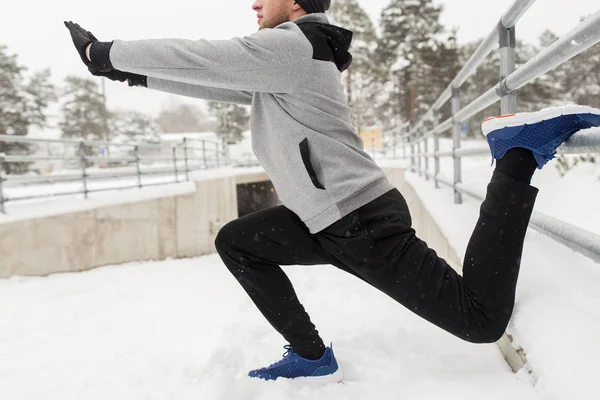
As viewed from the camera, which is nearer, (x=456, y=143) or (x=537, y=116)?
(x=537, y=116)

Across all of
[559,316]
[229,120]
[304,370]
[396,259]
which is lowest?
[304,370]

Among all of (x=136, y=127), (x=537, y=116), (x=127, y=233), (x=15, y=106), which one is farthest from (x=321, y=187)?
(x=136, y=127)

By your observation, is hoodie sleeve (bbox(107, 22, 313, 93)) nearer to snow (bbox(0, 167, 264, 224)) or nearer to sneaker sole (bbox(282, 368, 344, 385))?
sneaker sole (bbox(282, 368, 344, 385))

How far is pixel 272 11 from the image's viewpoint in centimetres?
161

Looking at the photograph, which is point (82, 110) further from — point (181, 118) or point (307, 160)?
point (307, 160)

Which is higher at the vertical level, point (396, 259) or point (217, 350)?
point (396, 259)

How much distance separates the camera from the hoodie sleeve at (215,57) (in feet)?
4.39

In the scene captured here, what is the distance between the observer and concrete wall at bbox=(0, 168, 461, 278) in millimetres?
4832

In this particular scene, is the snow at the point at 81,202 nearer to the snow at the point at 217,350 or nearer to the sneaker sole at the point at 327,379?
the snow at the point at 217,350

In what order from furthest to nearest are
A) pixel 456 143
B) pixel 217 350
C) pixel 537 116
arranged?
pixel 456 143, pixel 217 350, pixel 537 116

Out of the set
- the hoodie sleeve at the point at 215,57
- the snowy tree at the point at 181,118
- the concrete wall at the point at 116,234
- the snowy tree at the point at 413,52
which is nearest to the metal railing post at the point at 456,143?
the hoodie sleeve at the point at 215,57

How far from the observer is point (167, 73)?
1.37 metres

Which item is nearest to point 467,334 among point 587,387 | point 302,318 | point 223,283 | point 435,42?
point 587,387

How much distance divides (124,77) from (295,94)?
673mm
